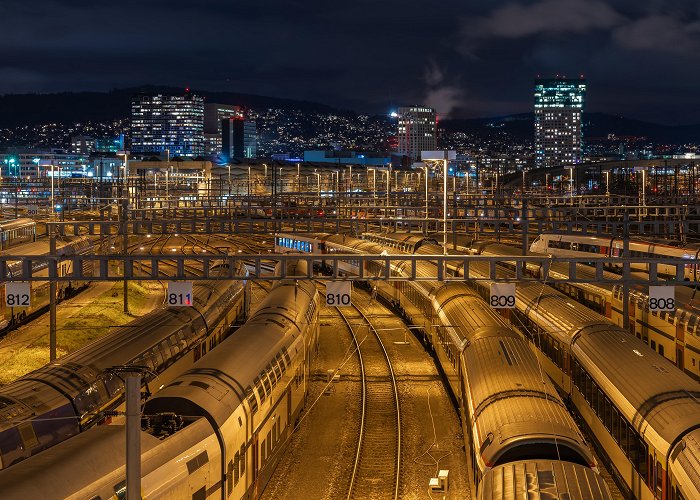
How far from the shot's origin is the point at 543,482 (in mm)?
9016

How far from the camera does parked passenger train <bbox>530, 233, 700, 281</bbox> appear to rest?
959 inches

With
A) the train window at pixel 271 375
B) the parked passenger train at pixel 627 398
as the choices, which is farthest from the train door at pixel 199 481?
the parked passenger train at pixel 627 398

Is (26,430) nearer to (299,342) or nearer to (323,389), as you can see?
(299,342)

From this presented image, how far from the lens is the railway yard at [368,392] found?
9.96 metres

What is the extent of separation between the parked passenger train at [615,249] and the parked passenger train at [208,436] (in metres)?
10.0

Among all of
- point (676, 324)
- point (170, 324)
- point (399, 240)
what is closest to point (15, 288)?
point (170, 324)

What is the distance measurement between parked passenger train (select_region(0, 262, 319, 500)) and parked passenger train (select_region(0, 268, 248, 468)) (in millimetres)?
1577

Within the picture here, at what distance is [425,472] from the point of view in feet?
53.9

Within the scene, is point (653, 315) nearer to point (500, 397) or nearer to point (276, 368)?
point (500, 397)

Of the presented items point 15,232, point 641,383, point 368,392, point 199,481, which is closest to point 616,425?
point 641,383

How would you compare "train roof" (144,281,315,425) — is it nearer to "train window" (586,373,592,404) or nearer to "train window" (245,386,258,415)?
"train window" (245,386,258,415)

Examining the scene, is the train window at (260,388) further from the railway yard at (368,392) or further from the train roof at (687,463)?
the train roof at (687,463)

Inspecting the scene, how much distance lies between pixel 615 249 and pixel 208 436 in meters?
22.7

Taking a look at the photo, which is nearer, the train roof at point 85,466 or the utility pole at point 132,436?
the utility pole at point 132,436
